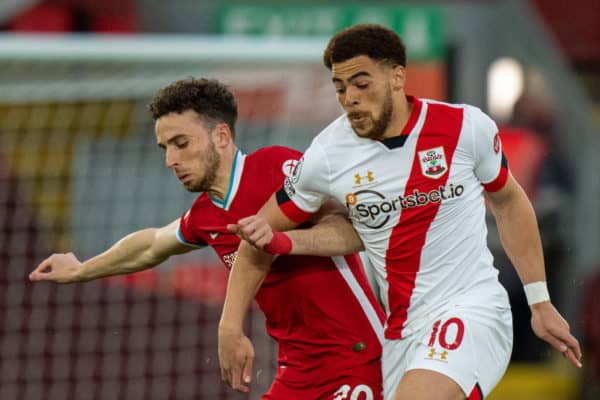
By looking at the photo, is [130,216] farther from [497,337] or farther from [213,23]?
[213,23]

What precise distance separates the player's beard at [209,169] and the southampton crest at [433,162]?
768 mm

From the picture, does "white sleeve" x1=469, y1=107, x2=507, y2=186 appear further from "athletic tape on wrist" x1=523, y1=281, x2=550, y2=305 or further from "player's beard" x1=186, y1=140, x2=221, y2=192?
"player's beard" x1=186, y1=140, x2=221, y2=192

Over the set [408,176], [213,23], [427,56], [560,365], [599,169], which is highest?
[213,23]

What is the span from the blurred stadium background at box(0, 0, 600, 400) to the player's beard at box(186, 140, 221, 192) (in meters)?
3.04

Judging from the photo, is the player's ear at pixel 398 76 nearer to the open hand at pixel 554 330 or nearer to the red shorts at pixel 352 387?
the open hand at pixel 554 330

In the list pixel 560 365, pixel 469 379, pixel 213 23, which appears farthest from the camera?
pixel 213 23

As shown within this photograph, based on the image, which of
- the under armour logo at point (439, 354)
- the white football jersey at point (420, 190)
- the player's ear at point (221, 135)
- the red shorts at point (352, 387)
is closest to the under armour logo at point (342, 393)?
the red shorts at point (352, 387)

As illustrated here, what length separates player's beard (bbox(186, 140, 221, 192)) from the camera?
4.46 m

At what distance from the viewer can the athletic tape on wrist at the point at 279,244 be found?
4.05 m

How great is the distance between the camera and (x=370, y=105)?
4184mm

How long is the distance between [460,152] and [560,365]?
22.0 feet

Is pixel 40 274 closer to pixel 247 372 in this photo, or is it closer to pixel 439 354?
pixel 247 372

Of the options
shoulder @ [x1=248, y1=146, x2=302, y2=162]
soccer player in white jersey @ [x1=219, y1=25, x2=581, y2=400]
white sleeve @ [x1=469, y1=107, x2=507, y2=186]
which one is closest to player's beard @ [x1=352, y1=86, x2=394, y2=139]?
soccer player in white jersey @ [x1=219, y1=25, x2=581, y2=400]

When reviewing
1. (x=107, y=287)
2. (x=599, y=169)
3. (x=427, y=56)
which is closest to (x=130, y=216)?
(x=107, y=287)
